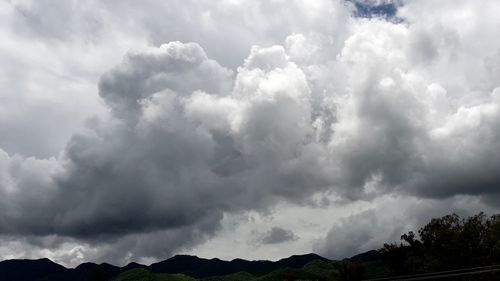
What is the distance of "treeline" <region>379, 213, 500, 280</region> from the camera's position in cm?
9300

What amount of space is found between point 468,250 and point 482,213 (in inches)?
280

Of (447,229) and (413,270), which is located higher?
(447,229)

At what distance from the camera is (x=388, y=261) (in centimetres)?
11731

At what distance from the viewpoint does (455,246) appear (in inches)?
3895

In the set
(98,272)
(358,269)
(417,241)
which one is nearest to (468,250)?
(417,241)

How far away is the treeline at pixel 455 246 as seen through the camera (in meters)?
93.0

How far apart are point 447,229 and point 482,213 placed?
7149 mm

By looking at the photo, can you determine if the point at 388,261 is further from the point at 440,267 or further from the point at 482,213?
the point at 482,213

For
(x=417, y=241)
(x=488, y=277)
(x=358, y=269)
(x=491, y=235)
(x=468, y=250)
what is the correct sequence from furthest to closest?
(x=358, y=269) → (x=417, y=241) → (x=468, y=250) → (x=491, y=235) → (x=488, y=277)

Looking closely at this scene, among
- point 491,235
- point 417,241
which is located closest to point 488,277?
point 491,235

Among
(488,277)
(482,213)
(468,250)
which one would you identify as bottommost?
(488,277)

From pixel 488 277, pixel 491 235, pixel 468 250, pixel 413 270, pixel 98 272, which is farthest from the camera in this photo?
pixel 98 272

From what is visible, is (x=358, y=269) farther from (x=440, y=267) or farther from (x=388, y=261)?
(x=440, y=267)

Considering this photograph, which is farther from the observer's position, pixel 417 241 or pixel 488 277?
pixel 417 241
